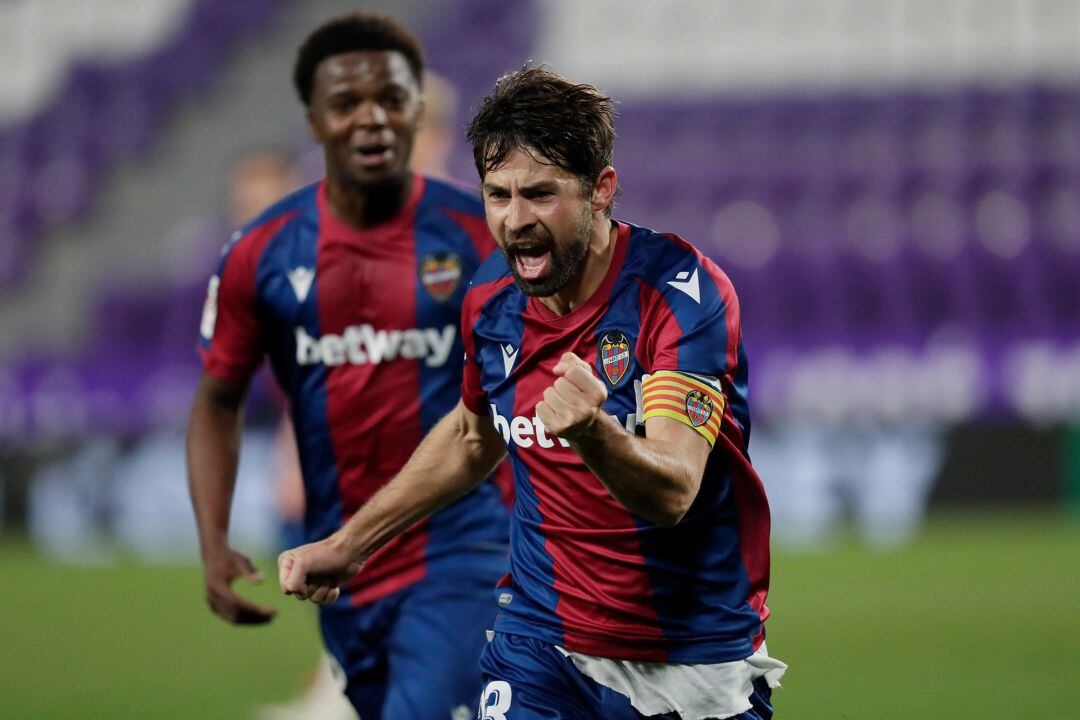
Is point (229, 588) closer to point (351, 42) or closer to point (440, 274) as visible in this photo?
point (440, 274)

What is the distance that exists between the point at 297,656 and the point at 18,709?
70.7 inches

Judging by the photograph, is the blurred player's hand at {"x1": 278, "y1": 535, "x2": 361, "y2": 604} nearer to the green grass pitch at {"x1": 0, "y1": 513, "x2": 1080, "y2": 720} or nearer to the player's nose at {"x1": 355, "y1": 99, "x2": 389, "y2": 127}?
the player's nose at {"x1": 355, "y1": 99, "x2": 389, "y2": 127}

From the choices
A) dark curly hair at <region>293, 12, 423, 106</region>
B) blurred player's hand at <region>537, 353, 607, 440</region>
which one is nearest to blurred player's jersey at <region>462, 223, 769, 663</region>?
blurred player's hand at <region>537, 353, 607, 440</region>

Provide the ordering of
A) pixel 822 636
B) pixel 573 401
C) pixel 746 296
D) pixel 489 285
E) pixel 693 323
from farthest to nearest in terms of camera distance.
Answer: pixel 746 296
pixel 822 636
pixel 489 285
pixel 693 323
pixel 573 401

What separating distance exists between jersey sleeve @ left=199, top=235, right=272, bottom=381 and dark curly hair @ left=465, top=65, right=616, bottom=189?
1.42 meters

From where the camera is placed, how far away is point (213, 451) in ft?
15.7

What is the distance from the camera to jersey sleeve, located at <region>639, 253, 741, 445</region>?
10.8 feet

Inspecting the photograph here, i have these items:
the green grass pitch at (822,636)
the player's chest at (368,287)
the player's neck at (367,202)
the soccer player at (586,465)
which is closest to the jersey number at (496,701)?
the soccer player at (586,465)

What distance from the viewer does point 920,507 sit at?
39.4 feet

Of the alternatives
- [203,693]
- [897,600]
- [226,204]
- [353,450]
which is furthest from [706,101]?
[353,450]

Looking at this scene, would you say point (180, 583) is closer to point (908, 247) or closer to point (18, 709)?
point (18, 709)

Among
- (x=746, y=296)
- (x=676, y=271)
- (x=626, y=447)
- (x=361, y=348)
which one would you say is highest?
(x=676, y=271)

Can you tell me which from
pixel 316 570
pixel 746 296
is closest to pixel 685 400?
pixel 316 570

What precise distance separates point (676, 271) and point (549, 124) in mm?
431
